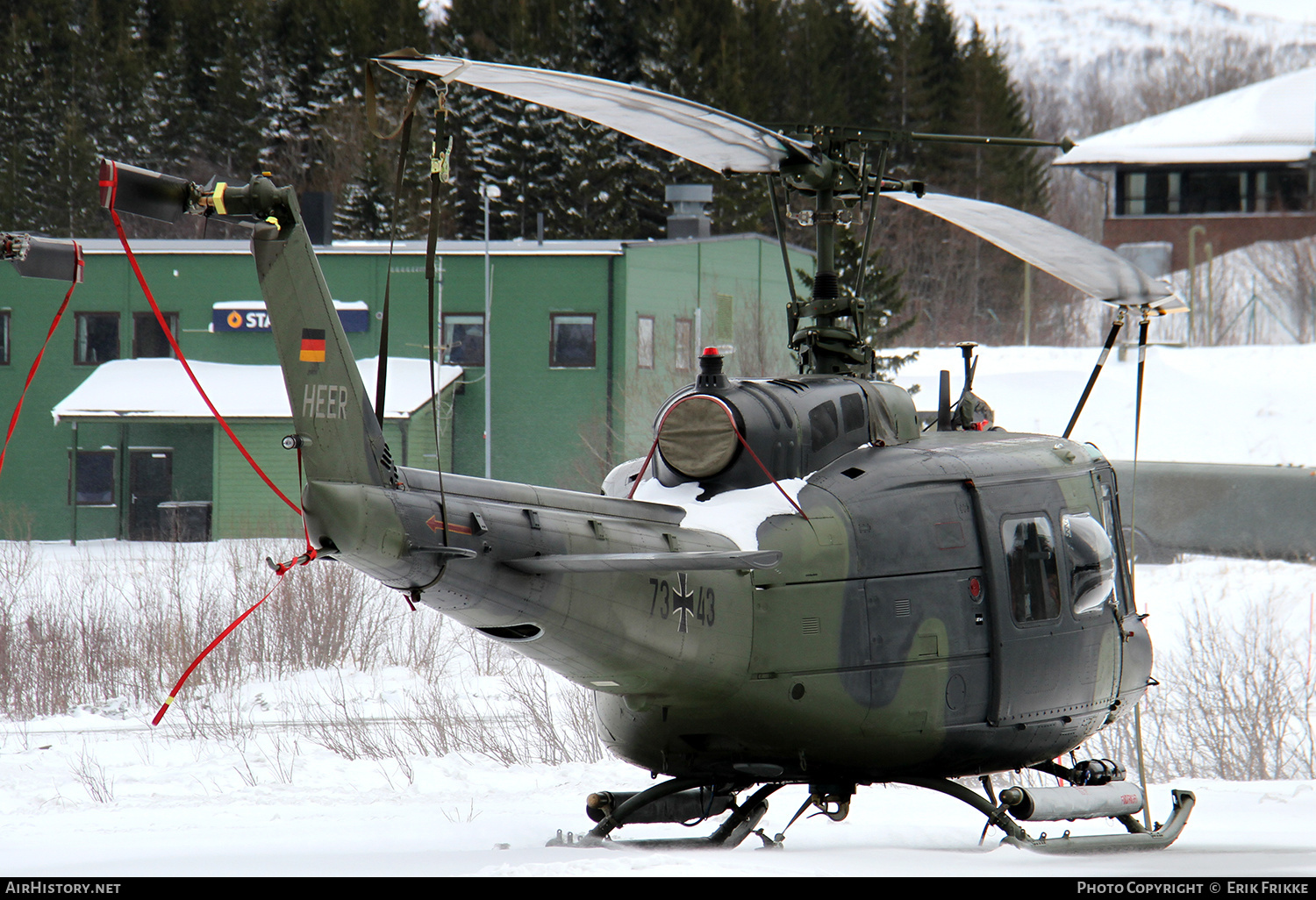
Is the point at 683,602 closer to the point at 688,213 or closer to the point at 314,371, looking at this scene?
the point at 314,371

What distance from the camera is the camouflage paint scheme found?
211 inches

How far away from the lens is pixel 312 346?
5.39 meters

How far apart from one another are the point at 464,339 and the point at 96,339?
956 cm

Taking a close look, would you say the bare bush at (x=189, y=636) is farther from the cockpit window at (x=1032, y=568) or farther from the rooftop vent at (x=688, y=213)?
the rooftop vent at (x=688, y=213)

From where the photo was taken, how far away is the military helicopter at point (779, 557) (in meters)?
5.38

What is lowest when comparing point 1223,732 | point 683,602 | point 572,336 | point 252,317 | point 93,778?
point 1223,732

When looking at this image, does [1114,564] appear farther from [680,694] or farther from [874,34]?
[874,34]

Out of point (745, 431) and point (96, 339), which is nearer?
point (745, 431)

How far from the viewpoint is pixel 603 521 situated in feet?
20.0

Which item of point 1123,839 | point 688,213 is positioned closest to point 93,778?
point 1123,839

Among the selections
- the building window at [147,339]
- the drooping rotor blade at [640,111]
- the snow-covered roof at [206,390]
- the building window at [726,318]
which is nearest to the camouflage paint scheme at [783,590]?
the drooping rotor blade at [640,111]

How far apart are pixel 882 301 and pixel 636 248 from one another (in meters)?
8.07

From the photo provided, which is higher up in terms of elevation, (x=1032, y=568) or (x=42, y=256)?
(x=42, y=256)

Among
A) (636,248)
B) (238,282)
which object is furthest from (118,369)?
(636,248)
